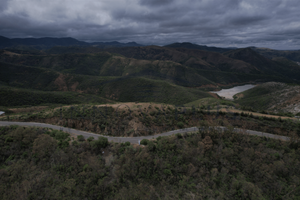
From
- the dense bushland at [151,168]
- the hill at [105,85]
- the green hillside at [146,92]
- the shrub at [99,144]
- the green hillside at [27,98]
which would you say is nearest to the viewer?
the dense bushland at [151,168]

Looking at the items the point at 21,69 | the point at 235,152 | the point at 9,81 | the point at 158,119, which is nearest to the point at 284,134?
the point at 235,152

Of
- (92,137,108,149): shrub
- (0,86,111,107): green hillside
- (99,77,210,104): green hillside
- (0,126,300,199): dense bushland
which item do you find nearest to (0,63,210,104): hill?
(99,77,210,104): green hillside

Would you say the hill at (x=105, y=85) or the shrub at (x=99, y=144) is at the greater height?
the shrub at (x=99, y=144)

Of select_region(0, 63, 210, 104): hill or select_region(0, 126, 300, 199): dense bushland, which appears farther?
select_region(0, 63, 210, 104): hill

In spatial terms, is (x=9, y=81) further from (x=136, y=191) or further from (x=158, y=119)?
(x=136, y=191)

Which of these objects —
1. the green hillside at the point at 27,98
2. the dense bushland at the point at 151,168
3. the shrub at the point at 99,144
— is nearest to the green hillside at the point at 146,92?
the green hillside at the point at 27,98

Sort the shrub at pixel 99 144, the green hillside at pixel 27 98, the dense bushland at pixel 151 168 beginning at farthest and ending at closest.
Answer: the green hillside at pixel 27 98
the shrub at pixel 99 144
the dense bushland at pixel 151 168

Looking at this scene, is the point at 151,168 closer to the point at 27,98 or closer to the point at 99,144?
the point at 99,144

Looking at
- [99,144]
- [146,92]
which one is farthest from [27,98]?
[99,144]

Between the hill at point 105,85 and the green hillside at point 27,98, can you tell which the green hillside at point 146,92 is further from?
the green hillside at point 27,98

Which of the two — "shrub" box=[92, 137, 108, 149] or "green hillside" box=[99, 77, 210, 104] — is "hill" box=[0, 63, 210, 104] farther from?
"shrub" box=[92, 137, 108, 149]

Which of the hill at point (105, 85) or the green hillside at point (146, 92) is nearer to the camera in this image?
the green hillside at point (146, 92)
